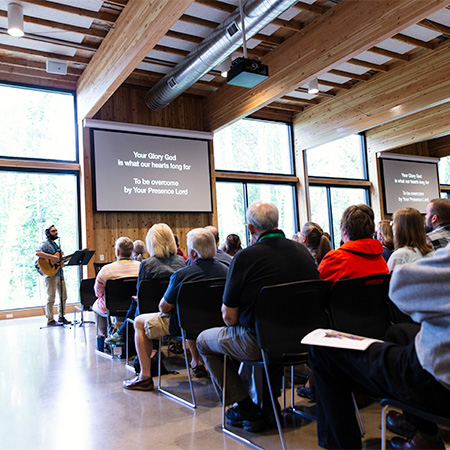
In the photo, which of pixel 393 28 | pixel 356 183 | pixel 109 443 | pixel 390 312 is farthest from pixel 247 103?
pixel 109 443

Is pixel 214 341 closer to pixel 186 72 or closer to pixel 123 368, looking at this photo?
pixel 123 368

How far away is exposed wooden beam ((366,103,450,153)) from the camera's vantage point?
11.1 meters

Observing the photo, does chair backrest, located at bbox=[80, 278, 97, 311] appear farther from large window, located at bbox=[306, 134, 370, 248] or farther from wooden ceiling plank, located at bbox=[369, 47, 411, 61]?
large window, located at bbox=[306, 134, 370, 248]

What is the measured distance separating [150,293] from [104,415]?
3.38 ft

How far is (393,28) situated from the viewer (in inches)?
223

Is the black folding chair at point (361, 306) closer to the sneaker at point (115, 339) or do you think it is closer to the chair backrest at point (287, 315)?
the chair backrest at point (287, 315)

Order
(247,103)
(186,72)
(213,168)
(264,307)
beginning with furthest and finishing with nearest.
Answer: (213,168), (247,103), (186,72), (264,307)

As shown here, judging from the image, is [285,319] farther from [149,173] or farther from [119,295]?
[149,173]

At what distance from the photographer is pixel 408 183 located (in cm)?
1341

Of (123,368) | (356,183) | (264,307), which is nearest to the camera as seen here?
(264,307)

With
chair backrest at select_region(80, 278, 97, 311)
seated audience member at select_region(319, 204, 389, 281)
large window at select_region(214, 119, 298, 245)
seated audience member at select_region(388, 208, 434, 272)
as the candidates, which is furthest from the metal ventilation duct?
chair backrest at select_region(80, 278, 97, 311)

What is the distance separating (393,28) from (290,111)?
596 cm

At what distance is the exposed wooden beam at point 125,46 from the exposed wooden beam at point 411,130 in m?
8.21

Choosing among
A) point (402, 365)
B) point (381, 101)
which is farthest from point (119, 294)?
point (381, 101)
